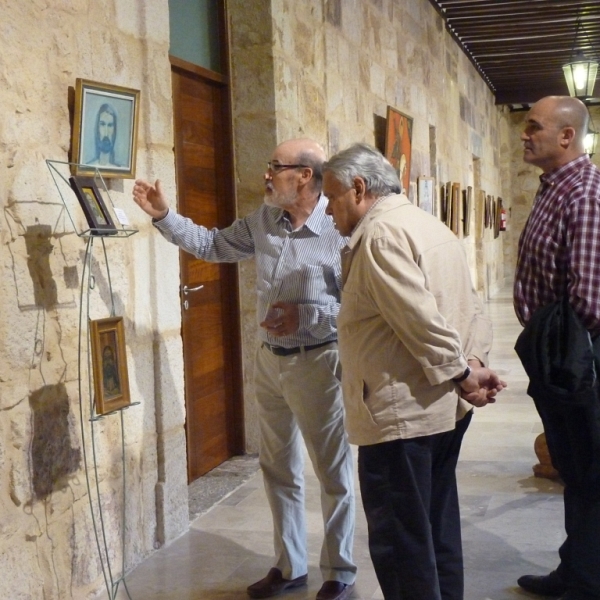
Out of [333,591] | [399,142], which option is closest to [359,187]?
[333,591]

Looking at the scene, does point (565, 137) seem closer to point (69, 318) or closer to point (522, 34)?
point (69, 318)

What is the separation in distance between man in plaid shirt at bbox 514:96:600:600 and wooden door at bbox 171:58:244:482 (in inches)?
85.3

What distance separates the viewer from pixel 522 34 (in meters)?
11.8

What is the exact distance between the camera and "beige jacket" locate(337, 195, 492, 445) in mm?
2334

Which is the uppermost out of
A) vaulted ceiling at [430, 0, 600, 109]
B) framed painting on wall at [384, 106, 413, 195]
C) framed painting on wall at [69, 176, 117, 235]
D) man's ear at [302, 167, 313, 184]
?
vaulted ceiling at [430, 0, 600, 109]

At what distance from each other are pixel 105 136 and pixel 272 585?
1699 mm

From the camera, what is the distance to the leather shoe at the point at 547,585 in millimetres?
3158

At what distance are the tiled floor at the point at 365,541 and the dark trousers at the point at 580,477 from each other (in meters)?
0.38

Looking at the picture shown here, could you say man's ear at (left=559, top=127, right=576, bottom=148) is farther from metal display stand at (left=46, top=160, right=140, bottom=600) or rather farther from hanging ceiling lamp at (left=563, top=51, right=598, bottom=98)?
hanging ceiling lamp at (left=563, top=51, right=598, bottom=98)

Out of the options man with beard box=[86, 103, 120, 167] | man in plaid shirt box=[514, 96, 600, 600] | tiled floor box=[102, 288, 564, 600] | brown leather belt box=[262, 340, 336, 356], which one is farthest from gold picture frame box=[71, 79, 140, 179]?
tiled floor box=[102, 288, 564, 600]

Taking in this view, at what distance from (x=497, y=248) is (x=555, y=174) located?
15.3m

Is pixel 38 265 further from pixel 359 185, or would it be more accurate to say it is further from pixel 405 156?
pixel 405 156

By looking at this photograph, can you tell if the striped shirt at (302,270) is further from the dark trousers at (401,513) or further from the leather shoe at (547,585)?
the leather shoe at (547,585)

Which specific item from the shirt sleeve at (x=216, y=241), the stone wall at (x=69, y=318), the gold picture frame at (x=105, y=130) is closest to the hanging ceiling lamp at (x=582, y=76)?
the stone wall at (x=69, y=318)
